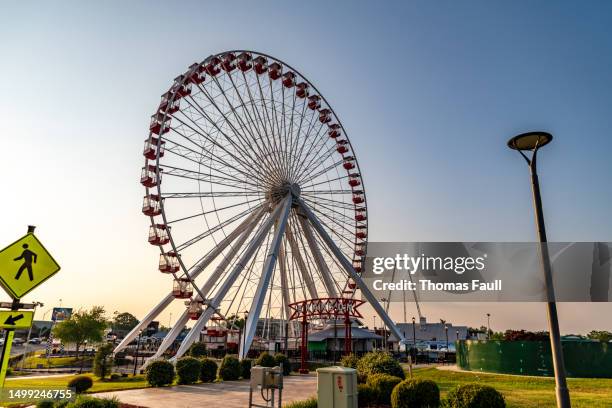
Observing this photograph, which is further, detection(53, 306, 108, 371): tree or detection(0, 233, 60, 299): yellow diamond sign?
detection(53, 306, 108, 371): tree

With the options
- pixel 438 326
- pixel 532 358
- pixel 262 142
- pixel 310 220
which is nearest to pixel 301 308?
pixel 310 220

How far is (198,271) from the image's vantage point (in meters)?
31.9

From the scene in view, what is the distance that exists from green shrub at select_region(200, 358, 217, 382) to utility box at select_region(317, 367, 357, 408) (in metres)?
15.4

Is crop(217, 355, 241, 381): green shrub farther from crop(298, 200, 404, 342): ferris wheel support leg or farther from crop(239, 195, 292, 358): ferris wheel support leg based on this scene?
crop(298, 200, 404, 342): ferris wheel support leg

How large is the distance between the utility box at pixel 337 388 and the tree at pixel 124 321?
453 ft

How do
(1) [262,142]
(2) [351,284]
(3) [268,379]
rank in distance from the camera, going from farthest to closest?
(2) [351,284] < (1) [262,142] < (3) [268,379]

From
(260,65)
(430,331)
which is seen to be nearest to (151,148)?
(260,65)

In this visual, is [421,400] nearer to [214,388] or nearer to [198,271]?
[214,388]

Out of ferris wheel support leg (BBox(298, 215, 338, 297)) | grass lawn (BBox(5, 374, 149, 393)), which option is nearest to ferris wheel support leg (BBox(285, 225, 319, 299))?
ferris wheel support leg (BBox(298, 215, 338, 297))

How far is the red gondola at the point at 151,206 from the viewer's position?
29.4 metres

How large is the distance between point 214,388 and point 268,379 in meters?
10.2

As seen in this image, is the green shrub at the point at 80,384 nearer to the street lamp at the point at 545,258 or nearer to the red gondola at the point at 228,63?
the street lamp at the point at 545,258

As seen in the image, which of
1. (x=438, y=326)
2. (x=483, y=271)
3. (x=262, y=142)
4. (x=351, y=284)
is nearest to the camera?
(x=483, y=271)

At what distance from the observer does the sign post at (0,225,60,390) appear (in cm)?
583
